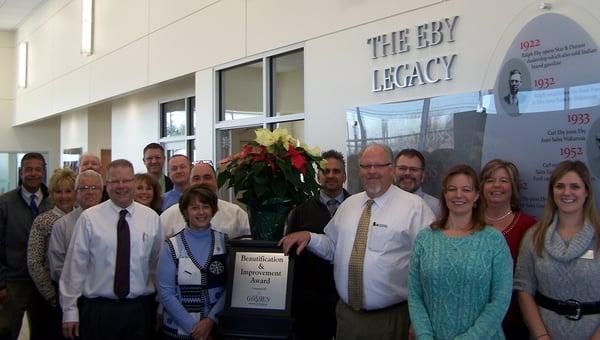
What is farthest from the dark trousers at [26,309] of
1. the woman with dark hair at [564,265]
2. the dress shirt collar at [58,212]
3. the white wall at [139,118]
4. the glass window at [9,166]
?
the glass window at [9,166]

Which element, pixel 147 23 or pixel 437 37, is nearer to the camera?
pixel 437 37

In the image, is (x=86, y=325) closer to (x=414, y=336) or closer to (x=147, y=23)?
(x=414, y=336)

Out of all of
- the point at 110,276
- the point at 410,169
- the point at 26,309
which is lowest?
the point at 26,309

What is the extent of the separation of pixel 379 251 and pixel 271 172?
66cm

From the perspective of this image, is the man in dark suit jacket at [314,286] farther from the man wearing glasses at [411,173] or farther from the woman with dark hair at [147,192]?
the woman with dark hair at [147,192]

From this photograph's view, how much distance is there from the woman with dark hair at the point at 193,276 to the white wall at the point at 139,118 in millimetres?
5070

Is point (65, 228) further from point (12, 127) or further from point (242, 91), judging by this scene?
point (12, 127)

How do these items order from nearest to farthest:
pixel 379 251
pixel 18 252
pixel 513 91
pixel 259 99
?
1. pixel 379 251
2. pixel 513 91
3. pixel 18 252
4. pixel 259 99

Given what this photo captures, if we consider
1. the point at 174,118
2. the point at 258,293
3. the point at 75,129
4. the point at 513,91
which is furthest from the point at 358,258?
the point at 75,129

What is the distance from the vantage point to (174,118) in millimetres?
8320

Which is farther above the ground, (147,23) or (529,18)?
(147,23)

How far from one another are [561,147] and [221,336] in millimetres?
2140

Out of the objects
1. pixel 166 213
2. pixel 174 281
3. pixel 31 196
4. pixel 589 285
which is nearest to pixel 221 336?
pixel 174 281

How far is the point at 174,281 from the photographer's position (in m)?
2.79
